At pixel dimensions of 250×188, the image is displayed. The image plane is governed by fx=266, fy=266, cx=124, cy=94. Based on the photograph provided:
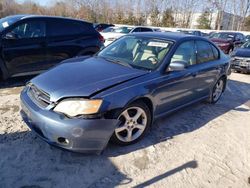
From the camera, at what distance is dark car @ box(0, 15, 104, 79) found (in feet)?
19.3

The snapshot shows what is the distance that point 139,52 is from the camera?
437cm

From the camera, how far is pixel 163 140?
4094 millimetres

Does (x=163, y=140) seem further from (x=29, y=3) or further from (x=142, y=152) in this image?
(x=29, y=3)

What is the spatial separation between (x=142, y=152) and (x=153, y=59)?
1443 millimetres

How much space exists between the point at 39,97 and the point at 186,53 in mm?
2598

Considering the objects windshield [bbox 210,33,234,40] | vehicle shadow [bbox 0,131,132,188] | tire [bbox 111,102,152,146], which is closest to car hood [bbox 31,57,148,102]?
tire [bbox 111,102,152,146]

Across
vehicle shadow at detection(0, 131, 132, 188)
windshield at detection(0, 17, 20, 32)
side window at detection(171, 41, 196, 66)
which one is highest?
windshield at detection(0, 17, 20, 32)

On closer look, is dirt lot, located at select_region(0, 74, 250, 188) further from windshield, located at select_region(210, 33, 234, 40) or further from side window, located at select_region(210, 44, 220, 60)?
windshield, located at select_region(210, 33, 234, 40)

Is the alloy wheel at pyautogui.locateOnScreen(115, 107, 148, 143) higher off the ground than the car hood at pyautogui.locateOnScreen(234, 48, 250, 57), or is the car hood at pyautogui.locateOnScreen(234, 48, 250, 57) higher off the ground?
the alloy wheel at pyautogui.locateOnScreen(115, 107, 148, 143)

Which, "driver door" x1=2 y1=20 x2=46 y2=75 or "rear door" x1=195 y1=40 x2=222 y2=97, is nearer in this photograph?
"rear door" x1=195 y1=40 x2=222 y2=97

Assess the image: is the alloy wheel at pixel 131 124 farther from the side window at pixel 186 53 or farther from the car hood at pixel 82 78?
the side window at pixel 186 53

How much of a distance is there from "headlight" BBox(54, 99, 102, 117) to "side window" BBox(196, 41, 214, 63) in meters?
2.62

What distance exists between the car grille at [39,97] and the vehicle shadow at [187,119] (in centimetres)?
103

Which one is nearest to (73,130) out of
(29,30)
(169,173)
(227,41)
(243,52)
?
(169,173)
